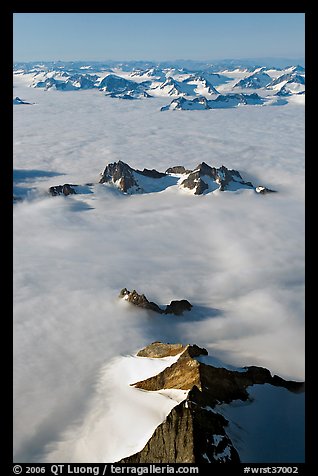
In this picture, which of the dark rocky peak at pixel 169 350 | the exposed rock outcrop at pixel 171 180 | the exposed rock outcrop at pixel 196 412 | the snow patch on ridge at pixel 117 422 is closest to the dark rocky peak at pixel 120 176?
the exposed rock outcrop at pixel 171 180

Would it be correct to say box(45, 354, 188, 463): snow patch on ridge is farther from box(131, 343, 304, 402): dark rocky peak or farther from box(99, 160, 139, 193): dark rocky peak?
box(99, 160, 139, 193): dark rocky peak

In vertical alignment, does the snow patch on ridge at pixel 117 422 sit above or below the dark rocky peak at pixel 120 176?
below

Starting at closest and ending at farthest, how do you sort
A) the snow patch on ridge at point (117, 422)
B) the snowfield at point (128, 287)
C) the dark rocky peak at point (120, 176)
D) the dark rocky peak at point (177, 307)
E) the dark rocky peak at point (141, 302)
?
the snow patch on ridge at point (117, 422), the snowfield at point (128, 287), the dark rocky peak at point (141, 302), the dark rocky peak at point (177, 307), the dark rocky peak at point (120, 176)

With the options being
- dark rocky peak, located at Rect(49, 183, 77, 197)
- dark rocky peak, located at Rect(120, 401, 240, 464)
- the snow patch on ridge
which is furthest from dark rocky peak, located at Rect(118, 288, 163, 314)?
dark rocky peak, located at Rect(49, 183, 77, 197)

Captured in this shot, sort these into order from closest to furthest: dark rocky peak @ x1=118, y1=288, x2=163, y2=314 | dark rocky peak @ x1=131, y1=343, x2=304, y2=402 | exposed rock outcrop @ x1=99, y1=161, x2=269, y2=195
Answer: dark rocky peak @ x1=131, y1=343, x2=304, y2=402 < dark rocky peak @ x1=118, y1=288, x2=163, y2=314 < exposed rock outcrop @ x1=99, y1=161, x2=269, y2=195

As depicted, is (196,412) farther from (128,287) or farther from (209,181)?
(209,181)

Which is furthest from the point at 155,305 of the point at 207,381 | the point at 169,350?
the point at 207,381

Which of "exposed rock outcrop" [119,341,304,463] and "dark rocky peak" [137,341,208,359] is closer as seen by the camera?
"exposed rock outcrop" [119,341,304,463]

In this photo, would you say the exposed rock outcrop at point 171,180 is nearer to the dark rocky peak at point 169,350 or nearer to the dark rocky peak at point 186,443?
the dark rocky peak at point 169,350
